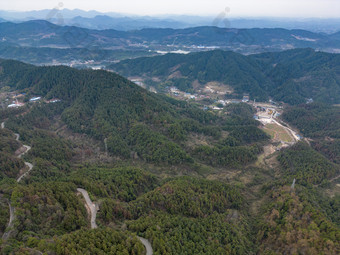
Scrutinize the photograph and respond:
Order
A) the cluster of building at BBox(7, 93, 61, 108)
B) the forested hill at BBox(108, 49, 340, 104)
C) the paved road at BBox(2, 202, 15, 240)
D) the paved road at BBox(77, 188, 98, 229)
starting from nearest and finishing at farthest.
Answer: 1. the paved road at BBox(2, 202, 15, 240)
2. the paved road at BBox(77, 188, 98, 229)
3. the cluster of building at BBox(7, 93, 61, 108)
4. the forested hill at BBox(108, 49, 340, 104)

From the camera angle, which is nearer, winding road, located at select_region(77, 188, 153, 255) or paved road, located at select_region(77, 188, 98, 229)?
winding road, located at select_region(77, 188, 153, 255)

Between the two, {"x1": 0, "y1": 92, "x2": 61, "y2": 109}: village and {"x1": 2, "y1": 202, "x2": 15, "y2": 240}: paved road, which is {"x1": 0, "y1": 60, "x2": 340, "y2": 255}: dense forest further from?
{"x1": 0, "y1": 92, "x2": 61, "y2": 109}: village

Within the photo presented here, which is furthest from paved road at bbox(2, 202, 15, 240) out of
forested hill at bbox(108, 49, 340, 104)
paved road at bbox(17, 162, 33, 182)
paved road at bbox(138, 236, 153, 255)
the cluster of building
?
forested hill at bbox(108, 49, 340, 104)

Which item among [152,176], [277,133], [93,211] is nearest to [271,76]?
[277,133]

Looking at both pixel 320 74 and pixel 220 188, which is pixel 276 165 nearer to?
pixel 220 188

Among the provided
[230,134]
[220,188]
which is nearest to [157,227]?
[220,188]

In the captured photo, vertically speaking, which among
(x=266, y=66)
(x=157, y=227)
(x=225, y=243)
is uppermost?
(x=266, y=66)

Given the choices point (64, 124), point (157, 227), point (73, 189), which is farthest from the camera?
point (64, 124)
